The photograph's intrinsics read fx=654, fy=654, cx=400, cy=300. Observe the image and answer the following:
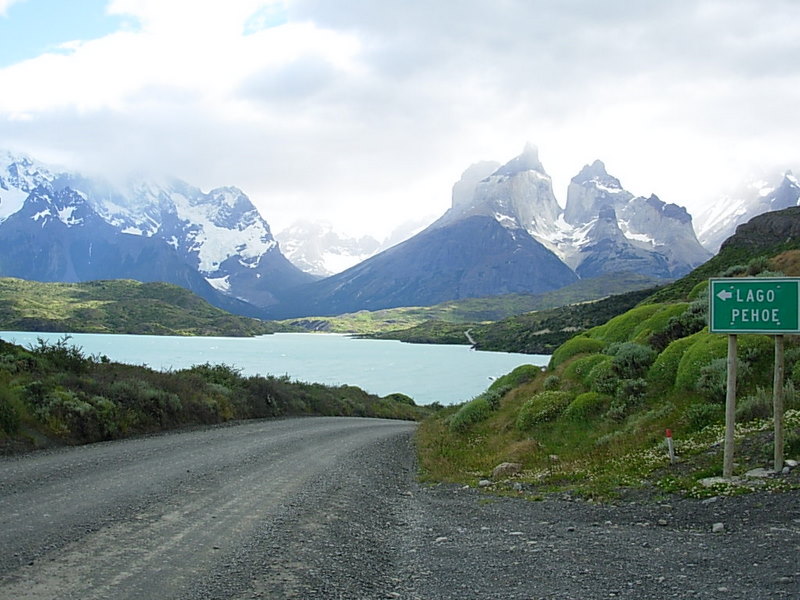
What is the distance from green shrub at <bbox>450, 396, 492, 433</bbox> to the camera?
19.9m

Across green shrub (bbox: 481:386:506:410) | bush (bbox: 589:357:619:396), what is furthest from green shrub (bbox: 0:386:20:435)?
bush (bbox: 589:357:619:396)

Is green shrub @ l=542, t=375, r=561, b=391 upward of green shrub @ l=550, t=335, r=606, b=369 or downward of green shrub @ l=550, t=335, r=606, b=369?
downward

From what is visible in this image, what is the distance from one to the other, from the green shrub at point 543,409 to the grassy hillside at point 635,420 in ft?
0.09

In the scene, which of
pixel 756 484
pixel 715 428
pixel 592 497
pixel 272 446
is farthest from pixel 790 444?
pixel 272 446

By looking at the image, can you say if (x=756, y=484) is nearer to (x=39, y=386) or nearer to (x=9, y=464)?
(x=9, y=464)

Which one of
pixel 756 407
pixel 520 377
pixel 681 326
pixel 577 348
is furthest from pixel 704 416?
pixel 520 377

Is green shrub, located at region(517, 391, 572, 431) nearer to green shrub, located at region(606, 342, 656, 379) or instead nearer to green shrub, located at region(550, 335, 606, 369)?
green shrub, located at region(606, 342, 656, 379)

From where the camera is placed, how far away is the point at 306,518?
866 cm

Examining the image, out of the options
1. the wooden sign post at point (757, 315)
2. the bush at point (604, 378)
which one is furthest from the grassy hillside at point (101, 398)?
the wooden sign post at point (757, 315)

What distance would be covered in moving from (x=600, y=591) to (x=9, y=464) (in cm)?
1060

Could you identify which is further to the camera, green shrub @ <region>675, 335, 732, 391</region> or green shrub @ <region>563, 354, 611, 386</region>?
green shrub @ <region>563, 354, 611, 386</region>

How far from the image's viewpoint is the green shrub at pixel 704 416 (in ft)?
38.0

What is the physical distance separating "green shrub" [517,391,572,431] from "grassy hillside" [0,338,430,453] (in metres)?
10.2

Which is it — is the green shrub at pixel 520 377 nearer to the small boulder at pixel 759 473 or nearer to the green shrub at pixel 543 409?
the green shrub at pixel 543 409
